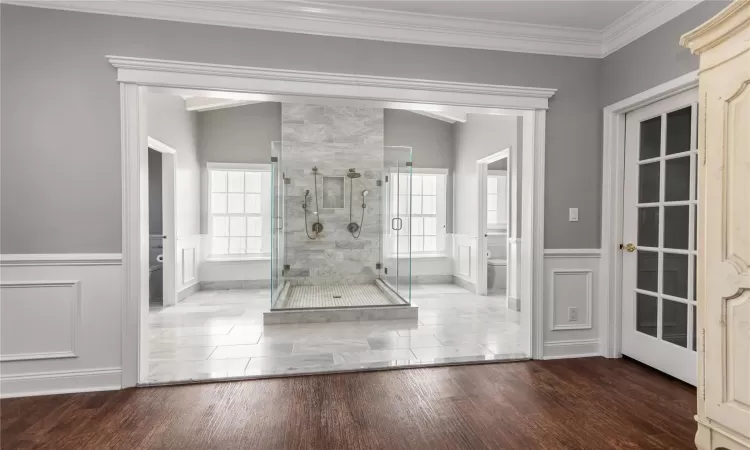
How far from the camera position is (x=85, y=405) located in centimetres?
222

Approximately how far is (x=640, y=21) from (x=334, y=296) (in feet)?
13.0

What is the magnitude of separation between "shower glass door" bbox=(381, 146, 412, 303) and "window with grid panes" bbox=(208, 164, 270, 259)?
2.00 m

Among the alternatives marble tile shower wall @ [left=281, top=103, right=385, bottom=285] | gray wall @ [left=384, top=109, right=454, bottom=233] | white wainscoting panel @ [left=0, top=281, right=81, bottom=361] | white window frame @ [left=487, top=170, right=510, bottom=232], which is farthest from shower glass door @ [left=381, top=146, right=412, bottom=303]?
white wainscoting panel @ [left=0, top=281, right=81, bottom=361]

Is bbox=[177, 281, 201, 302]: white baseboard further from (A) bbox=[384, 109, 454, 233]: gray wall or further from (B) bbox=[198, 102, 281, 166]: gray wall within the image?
(A) bbox=[384, 109, 454, 233]: gray wall

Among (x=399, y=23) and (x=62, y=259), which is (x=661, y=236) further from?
(x=62, y=259)

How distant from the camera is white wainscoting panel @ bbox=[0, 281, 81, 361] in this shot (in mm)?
2324

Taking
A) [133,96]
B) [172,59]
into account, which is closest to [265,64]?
[172,59]

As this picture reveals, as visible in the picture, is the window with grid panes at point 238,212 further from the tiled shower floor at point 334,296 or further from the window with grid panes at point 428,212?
the window with grid panes at point 428,212

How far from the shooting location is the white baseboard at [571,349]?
9.82 feet

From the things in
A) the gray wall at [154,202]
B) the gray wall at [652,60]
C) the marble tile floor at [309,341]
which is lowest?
the marble tile floor at [309,341]

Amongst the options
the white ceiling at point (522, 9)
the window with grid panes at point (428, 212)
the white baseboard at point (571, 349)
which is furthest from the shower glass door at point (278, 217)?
the white baseboard at point (571, 349)

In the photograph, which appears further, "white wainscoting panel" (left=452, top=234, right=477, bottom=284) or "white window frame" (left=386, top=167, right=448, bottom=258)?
"white window frame" (left=386, top=167, right=448, bottom=258)

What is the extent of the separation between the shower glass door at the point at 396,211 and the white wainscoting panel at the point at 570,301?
2.40 m

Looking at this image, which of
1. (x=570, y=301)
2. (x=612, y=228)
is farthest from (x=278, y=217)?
(x=612, y=228)
